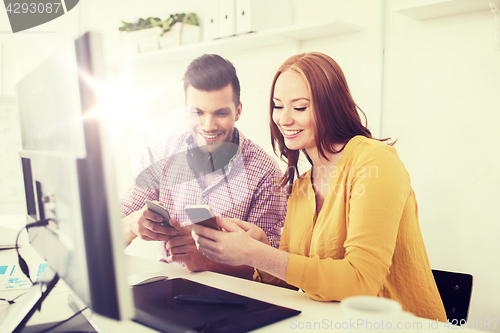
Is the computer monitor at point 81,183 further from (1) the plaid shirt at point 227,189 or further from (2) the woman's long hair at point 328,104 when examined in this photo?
(1) the plaid shirt at point 227,189

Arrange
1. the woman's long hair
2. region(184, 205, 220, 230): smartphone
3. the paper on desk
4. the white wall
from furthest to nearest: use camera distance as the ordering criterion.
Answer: the white wall, the woman's long hair, the paper on desk, region(184, 205, 220, 230): smartphone

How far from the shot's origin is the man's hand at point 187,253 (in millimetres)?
1161

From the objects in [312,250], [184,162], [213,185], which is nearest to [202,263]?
[312,250]

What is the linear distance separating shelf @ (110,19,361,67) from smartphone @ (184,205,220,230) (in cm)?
125

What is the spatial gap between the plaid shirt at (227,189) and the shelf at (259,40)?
0.60 meters

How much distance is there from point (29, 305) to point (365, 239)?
2.26 ft

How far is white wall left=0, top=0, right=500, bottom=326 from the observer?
64.4 inches

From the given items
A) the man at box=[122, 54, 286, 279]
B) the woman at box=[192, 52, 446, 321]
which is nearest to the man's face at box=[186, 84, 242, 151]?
the man at box=[122, 54, 286, 279]

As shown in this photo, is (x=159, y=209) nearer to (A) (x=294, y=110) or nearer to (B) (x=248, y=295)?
(B) (x=248, y=295)

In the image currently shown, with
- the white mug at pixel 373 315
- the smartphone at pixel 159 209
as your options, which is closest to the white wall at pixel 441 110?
the smartphone at pixel 159 209

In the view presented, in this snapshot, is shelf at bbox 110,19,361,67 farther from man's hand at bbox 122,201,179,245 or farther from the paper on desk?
the paper on desk

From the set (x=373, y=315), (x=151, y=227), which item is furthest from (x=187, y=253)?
(x=373, y=315)

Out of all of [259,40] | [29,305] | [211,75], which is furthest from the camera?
[259,40]

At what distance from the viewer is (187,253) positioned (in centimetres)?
118
